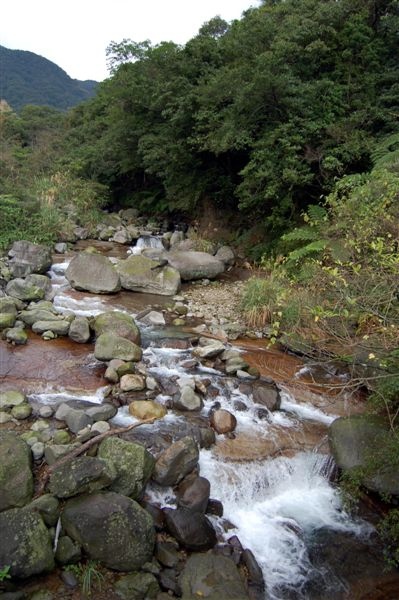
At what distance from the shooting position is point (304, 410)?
621 cm

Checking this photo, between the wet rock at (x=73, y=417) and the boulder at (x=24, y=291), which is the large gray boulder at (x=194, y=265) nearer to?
the boulder at (x=24, y=291)

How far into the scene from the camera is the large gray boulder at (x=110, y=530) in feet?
12.2

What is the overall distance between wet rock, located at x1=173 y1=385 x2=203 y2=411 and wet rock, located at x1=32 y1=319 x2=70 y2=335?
278 cm

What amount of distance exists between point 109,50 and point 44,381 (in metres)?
15.4

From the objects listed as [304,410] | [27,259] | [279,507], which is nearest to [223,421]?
[279,507]

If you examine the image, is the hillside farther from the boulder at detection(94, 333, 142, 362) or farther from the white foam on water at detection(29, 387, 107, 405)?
the white foam on water at detection(29, 387, 107, 405)

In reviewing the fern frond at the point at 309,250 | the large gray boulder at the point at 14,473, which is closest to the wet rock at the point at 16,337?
the large gray boulder at the point at 14,473

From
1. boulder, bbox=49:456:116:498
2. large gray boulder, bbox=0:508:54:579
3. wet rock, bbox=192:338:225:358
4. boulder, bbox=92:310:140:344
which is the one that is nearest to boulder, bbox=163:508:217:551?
boulder, bbox=49:456:116:498

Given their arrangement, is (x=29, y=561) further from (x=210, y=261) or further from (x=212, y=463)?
(x=210, y=261)

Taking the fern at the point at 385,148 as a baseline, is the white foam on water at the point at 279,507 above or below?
below

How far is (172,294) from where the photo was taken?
34.4ft

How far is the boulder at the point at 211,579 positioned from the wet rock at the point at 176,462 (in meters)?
0.78

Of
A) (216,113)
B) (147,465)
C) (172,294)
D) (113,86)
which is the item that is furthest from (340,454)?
(113,86)

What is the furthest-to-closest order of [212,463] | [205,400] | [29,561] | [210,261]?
[210,261], [205,400], [212,463], [29,561]
